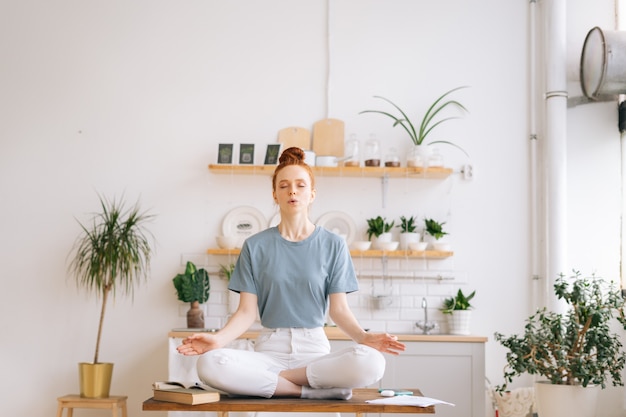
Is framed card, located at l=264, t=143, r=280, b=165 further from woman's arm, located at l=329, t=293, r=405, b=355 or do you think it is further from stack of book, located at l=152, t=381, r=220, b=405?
stack of book, located at l=152, t=381, r=220, b=405

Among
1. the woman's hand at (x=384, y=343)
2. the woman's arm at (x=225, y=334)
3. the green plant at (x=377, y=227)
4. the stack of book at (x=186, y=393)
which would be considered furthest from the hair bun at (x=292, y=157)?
the green plant at (x=377, y=227)

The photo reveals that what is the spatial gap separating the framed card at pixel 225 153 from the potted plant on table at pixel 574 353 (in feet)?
6.82

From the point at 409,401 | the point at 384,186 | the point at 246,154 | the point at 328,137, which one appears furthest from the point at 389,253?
the point at 409,401

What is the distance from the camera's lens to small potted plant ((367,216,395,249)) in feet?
18.9

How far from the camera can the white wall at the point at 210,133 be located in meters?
5.90

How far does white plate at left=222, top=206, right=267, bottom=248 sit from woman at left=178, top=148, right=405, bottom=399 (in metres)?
2.53

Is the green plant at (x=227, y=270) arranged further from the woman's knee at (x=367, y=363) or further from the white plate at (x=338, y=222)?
the woman's knee at (x=367, y=363)

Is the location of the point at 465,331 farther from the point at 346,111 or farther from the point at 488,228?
the point at 346,111

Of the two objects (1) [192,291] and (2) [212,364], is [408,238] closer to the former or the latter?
(1) [192,291]

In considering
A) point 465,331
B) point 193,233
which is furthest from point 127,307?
point 465,331

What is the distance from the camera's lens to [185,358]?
17.5 feet

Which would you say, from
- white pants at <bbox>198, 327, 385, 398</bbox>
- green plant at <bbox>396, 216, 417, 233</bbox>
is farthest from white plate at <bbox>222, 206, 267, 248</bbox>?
white pants at <bbox>198, 327, 385, 398</bbox>

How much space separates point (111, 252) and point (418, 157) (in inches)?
81.2

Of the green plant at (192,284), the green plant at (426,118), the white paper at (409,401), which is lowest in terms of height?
the white paper at (409,401)
